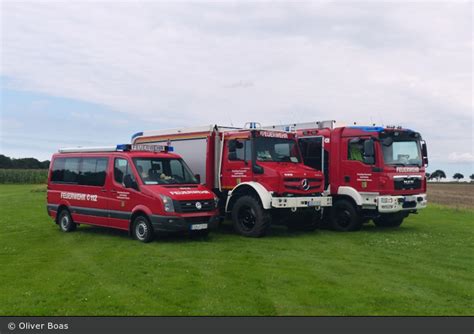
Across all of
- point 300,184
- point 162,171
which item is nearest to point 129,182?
point 162,171

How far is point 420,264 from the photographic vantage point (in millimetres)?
11352

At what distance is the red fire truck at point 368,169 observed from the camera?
1605cm

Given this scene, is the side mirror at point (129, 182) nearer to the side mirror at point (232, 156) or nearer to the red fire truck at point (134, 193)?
the red fire truck at point (134, 193)

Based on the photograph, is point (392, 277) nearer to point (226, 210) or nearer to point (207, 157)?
point (226, 210)

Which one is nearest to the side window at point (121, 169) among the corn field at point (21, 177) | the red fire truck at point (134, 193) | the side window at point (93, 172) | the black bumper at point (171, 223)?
the red fire truck at point (134, 193)

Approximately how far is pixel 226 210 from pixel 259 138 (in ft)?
7.62

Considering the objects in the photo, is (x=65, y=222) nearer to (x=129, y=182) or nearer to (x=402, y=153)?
(x=129, y=182)

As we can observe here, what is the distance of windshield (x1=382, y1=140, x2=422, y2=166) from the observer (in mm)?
16219

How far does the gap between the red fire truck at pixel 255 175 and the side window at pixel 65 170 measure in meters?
3.37

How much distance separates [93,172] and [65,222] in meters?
2.25

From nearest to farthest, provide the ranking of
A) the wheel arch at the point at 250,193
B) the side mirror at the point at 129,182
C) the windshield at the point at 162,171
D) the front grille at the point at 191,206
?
the front grille at the point at 191,206 → the side mirror at the point at 129,182 → the windshield at the point at 162,171 → the wheel arch at the point at 250,193

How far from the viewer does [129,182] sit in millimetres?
14078

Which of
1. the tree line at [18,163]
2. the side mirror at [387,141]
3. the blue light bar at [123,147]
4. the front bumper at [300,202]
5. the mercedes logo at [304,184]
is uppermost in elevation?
the tree line at [18,163]

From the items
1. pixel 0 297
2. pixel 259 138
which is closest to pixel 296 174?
pixel 259 138
